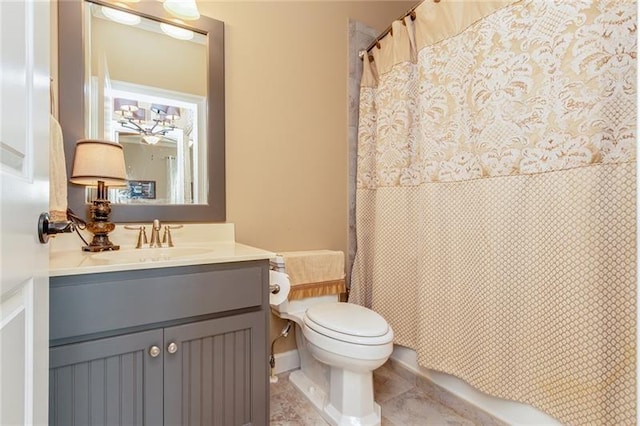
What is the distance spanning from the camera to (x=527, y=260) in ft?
3.95

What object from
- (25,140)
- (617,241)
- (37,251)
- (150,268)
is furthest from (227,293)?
(617,241)

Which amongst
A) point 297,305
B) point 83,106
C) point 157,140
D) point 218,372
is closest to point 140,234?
point 157,140

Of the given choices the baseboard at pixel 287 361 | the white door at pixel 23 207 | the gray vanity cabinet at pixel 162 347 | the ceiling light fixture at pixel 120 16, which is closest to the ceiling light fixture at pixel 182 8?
the ceiling light fixture at pixel 120 16

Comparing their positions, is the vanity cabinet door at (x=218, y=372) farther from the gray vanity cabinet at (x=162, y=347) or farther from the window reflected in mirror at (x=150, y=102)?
the window reflected in mirror at (x=150, y=102)

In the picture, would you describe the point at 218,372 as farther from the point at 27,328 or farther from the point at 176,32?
the point at 176,32

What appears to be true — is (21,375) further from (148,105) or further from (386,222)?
(386,222)

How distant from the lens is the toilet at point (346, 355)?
1.26 metres

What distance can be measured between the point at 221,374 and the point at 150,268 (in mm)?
451

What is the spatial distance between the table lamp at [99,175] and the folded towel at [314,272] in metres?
0.79

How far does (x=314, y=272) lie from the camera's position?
1.73 m

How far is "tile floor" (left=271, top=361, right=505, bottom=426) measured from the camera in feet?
4.65

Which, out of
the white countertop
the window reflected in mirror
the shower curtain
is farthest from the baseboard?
the window reflected in mirror

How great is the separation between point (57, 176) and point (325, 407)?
1472 mm

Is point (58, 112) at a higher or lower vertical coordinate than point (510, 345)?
higher
